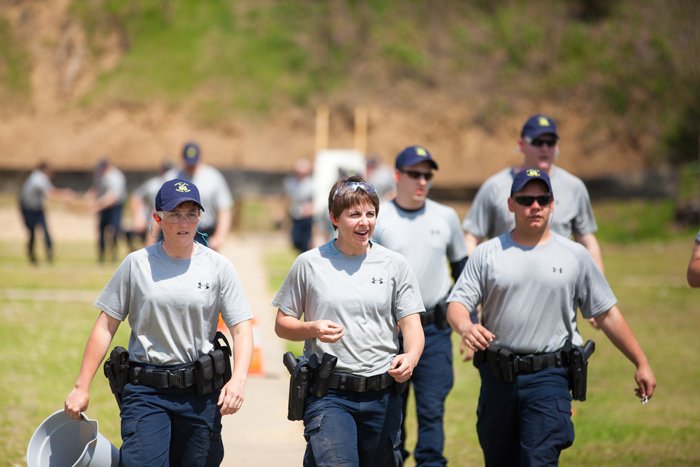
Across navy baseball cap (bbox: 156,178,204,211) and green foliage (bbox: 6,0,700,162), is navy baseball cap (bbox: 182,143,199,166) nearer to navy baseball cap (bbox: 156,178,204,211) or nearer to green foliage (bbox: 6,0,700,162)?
navy baseball cap (bbox: 156,178,204,211)

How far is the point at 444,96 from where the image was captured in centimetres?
3791

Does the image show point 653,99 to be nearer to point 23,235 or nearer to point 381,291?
point 23,235

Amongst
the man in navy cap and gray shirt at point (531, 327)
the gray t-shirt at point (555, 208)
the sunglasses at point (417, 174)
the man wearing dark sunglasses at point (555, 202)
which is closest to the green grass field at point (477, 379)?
the man in navy cap and gray shirt at point (531, 327)

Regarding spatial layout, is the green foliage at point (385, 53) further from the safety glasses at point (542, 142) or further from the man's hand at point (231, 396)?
the man's hand at point (231, 396)

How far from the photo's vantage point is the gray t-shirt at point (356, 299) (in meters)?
3.88

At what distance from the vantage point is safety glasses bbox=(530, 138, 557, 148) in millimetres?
5426

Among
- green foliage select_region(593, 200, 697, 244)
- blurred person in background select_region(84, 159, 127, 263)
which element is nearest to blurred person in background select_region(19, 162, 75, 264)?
blurred person in background select_region(84, 159, 127, 263)

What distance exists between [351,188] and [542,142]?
6.70 ft

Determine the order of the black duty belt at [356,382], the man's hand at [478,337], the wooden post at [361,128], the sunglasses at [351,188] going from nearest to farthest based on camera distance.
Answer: the black duty belt at [356,382]
the sunglasses at [351,188]
the man's hand at [478,337]
the wooden post at [361,128]

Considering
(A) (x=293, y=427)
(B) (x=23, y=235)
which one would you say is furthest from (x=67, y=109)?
(A) (x=293, y=427)

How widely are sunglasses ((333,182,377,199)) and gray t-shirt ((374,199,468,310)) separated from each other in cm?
126

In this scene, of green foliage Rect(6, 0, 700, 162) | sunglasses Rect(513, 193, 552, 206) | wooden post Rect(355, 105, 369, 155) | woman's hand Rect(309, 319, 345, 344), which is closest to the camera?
woman's hand Rect(309, 319, 345, 344)

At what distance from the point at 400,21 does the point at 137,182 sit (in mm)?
16881

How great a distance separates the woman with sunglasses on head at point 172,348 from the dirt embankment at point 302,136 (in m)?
31.3
